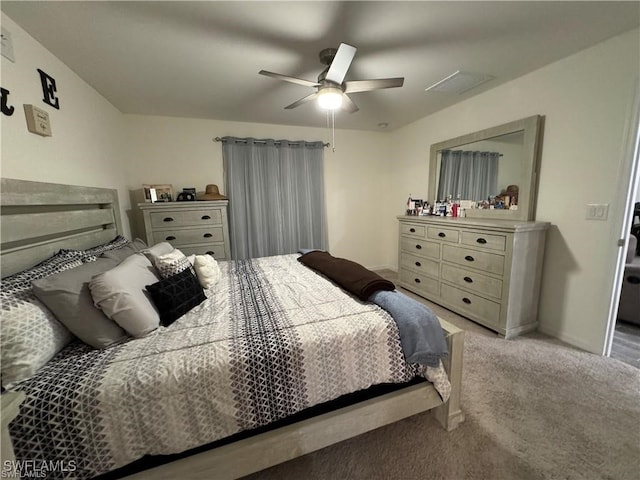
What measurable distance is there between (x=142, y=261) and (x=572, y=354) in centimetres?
318

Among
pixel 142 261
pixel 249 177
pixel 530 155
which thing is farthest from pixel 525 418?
pixel 249 177

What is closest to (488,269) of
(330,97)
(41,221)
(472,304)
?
(472,304)

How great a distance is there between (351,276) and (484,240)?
1477 millimetres

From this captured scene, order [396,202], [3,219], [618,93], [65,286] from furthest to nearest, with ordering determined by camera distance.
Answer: [396,202]
[618,93]
[3,219]
[65,286]

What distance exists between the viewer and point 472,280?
8.29 feet

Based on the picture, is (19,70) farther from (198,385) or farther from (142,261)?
(198,385)

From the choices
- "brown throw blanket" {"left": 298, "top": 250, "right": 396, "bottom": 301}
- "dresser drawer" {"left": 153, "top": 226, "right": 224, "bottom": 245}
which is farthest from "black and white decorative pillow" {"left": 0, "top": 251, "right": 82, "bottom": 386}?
"dresser drawer" {"left": 153, "top": 226, "right": 224, "bottom": 245}

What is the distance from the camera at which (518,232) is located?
2119 millimetres

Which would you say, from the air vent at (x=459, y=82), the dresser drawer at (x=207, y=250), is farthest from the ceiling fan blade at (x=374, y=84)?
the dresser drawer at (x=207, y=250)

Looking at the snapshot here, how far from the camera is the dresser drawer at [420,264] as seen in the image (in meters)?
2.97

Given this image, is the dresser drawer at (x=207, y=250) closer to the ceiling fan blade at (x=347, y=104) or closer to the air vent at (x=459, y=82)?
the ceiling fan blade at (x=347, y=104)

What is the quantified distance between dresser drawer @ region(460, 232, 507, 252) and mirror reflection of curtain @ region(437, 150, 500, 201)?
1.99 ft

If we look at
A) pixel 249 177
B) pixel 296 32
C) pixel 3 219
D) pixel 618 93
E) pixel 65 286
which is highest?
pixel 296 32

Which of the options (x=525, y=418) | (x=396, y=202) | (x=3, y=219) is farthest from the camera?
(x=396, y=202)
